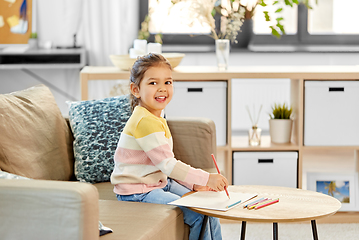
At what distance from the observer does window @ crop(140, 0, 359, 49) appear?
12.4ft

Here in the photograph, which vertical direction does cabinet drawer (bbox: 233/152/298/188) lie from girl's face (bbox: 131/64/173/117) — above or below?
below

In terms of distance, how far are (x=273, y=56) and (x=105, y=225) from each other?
8.53 ft

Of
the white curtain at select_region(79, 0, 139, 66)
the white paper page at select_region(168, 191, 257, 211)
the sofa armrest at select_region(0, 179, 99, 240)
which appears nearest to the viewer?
the sofa armrest at select_region(0, 179, 99, 240)

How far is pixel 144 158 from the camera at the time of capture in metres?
1.68

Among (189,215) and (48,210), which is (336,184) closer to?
(189,215)

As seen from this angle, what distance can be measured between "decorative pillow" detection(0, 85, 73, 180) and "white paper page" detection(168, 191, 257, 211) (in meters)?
0.57

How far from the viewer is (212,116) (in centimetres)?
256

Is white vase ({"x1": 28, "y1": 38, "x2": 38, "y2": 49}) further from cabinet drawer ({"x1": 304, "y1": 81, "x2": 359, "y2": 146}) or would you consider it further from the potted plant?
cabinet drawer ({"x1": 304, "y1": 81, "x2": 359, "y2": 146})

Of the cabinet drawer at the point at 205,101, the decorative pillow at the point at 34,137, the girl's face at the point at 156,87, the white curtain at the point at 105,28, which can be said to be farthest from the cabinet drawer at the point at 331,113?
the white curtain at the point at 105,28

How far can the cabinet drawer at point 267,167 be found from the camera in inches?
100

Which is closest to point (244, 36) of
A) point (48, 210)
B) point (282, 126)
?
point (282, 126)

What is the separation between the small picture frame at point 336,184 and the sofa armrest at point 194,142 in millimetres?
744

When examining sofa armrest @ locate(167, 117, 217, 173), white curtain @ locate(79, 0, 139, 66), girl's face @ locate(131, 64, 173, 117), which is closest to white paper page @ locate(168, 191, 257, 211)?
girl's face @ locate(131, 64, 173, 117)

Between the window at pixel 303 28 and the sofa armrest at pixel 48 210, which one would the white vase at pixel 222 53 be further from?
the sofa armrest at pixel 48 210
